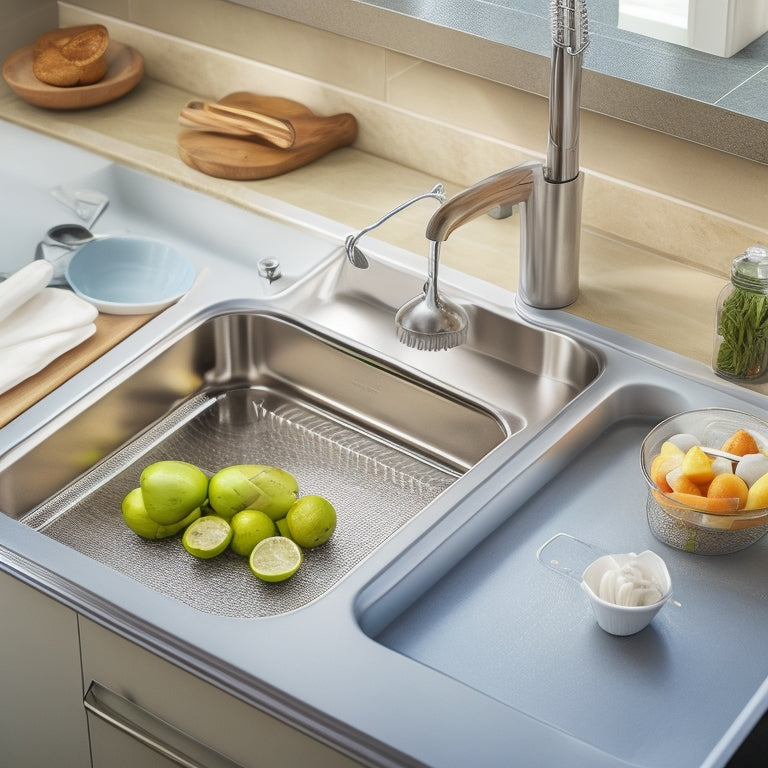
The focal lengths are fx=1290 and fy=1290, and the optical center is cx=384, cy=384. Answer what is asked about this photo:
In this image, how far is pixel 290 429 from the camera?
1.60m

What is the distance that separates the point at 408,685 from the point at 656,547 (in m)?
0.34

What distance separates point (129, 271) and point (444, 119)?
481mm

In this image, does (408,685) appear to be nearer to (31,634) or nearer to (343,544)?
(343,544)

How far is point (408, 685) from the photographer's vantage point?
111 centimetres

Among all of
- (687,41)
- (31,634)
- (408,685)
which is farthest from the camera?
(687,41)

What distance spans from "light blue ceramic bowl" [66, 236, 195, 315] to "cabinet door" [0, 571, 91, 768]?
1.60 ft

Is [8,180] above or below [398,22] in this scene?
below

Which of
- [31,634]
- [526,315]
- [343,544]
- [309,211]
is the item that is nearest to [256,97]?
[309,211]

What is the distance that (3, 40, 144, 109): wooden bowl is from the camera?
6.41 ft

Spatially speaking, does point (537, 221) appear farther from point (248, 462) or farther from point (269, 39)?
point (269, 39)

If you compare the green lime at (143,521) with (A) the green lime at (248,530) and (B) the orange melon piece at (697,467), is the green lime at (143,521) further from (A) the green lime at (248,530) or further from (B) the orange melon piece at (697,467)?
(B) the orange melon piece at (697,467)

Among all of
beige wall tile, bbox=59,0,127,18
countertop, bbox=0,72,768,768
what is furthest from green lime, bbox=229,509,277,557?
beige wall tile, bbox=59,0,127,18

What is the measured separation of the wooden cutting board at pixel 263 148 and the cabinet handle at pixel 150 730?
0.81m

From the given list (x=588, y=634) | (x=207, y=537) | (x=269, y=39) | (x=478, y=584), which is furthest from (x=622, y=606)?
(x=269, y=39)
